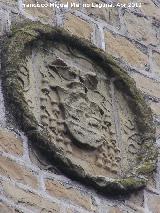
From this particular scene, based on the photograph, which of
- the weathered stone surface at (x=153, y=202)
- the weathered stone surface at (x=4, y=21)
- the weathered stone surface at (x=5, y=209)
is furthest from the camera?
the weathered stone surface at (x=4, y=21)

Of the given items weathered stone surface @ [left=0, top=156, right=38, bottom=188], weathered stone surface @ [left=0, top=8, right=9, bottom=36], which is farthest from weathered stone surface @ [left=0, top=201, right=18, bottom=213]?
weathered stone surface @ [left=0, top=8, right=9, bottom=36]

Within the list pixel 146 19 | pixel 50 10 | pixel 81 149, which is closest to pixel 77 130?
pixel 81 149

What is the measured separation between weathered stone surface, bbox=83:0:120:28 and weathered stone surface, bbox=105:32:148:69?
77 mm

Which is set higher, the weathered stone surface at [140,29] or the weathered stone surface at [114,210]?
the weathered stone surface at [140,29]

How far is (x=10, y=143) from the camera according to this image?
3.15 metres

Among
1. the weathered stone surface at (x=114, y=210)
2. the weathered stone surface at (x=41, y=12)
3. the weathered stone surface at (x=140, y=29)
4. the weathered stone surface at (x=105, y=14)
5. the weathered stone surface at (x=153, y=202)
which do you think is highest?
the weathered stone surface at (x=41, y=12)

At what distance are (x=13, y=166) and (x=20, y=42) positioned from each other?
0.51 m

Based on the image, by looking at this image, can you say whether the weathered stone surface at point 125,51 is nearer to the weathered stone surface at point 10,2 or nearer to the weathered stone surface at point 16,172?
the weathered stone surface at point 10,2

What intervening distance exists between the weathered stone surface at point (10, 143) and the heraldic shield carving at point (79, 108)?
0.06m

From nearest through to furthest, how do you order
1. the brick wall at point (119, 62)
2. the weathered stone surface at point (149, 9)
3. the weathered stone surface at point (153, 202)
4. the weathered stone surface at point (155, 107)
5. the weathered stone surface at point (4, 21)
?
the brick wall at point (119, 62), the weathered stone surface at point (153, 202), the weathered stone surface at point (4, 21), the weathered stone surface at point (155, 107), the weathered stone surface at point (149, 9)

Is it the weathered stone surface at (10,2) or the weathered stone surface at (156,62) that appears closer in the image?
the weathered stone surface at (10,2)

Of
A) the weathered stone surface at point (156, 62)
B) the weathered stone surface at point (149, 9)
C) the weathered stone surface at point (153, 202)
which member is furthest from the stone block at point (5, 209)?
the weathered stone surface at point (149, 9)

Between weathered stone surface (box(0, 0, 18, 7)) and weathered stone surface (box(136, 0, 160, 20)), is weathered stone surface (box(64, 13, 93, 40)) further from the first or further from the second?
weathered stone surface (box(136, 0, 160, 20))

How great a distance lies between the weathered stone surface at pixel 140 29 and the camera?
399 centimetres
